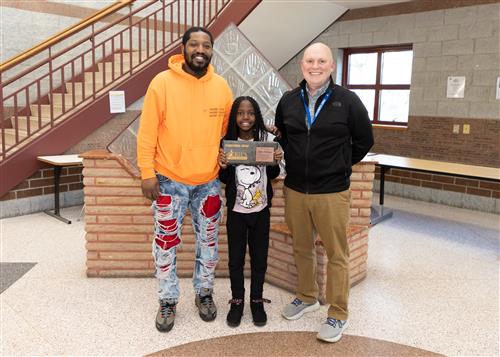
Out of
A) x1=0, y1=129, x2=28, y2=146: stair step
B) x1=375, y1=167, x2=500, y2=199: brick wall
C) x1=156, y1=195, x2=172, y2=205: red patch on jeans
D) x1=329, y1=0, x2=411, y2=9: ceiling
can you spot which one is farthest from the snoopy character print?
x1=329, y1=0, x2=411, y2=9: ceiling

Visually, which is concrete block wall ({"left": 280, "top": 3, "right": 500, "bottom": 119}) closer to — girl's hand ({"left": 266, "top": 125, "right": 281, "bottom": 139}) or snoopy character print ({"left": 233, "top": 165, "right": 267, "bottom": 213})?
girl's hand ({"left": 266, "top": 125, "right": 281, "bottom": 139})

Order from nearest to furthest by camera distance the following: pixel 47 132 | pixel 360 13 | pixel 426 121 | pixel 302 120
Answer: pixel 302 120 < pixel 47 132 < pixel 426 121 < pixel 360 13

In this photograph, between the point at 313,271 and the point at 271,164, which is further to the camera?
the point at 313,271

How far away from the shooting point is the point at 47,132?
16.1ft

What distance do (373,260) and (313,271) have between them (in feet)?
4.03

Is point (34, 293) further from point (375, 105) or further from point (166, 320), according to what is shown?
point (375, 105)

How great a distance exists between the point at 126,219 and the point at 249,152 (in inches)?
50.6

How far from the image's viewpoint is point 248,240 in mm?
2420

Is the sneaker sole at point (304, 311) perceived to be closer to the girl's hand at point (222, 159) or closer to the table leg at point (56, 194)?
the girl's hand at point (222, 159)

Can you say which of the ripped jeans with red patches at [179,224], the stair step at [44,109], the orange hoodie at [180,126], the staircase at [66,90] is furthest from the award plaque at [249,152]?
the stair step at [44,109]

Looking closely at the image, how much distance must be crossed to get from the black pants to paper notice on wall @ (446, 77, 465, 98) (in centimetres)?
421

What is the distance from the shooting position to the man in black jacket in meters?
2.18

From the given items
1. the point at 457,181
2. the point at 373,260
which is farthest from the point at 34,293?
the point at 457,181

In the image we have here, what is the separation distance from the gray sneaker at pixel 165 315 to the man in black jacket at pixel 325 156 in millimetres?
812
